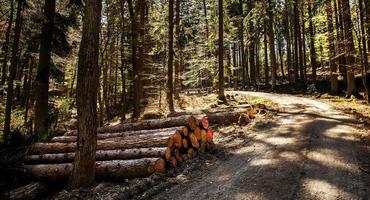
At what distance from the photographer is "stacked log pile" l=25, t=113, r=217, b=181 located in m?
9.27

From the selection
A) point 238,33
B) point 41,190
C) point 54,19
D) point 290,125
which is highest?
point 238,33

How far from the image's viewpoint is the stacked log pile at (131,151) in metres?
9.27

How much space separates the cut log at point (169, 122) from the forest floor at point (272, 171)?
5.06ft

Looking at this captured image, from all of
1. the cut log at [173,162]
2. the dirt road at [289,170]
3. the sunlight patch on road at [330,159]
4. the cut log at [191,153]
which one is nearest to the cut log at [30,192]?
the cut log at [173,162]

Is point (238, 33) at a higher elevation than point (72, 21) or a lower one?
higher

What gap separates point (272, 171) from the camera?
8562mm

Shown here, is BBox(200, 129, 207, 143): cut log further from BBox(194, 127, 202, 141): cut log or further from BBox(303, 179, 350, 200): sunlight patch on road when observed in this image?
BBox(303, 179, 350, 200): sunlight patch on road

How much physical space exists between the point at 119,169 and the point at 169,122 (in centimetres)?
309

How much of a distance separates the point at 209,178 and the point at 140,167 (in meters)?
1.92

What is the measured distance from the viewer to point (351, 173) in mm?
8156

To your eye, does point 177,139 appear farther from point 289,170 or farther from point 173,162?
point 289,170

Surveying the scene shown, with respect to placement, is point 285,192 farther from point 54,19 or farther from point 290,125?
point 54,19

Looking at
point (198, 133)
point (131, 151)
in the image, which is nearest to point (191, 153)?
point (198, 133)

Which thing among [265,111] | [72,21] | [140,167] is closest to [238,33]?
[265,111]
